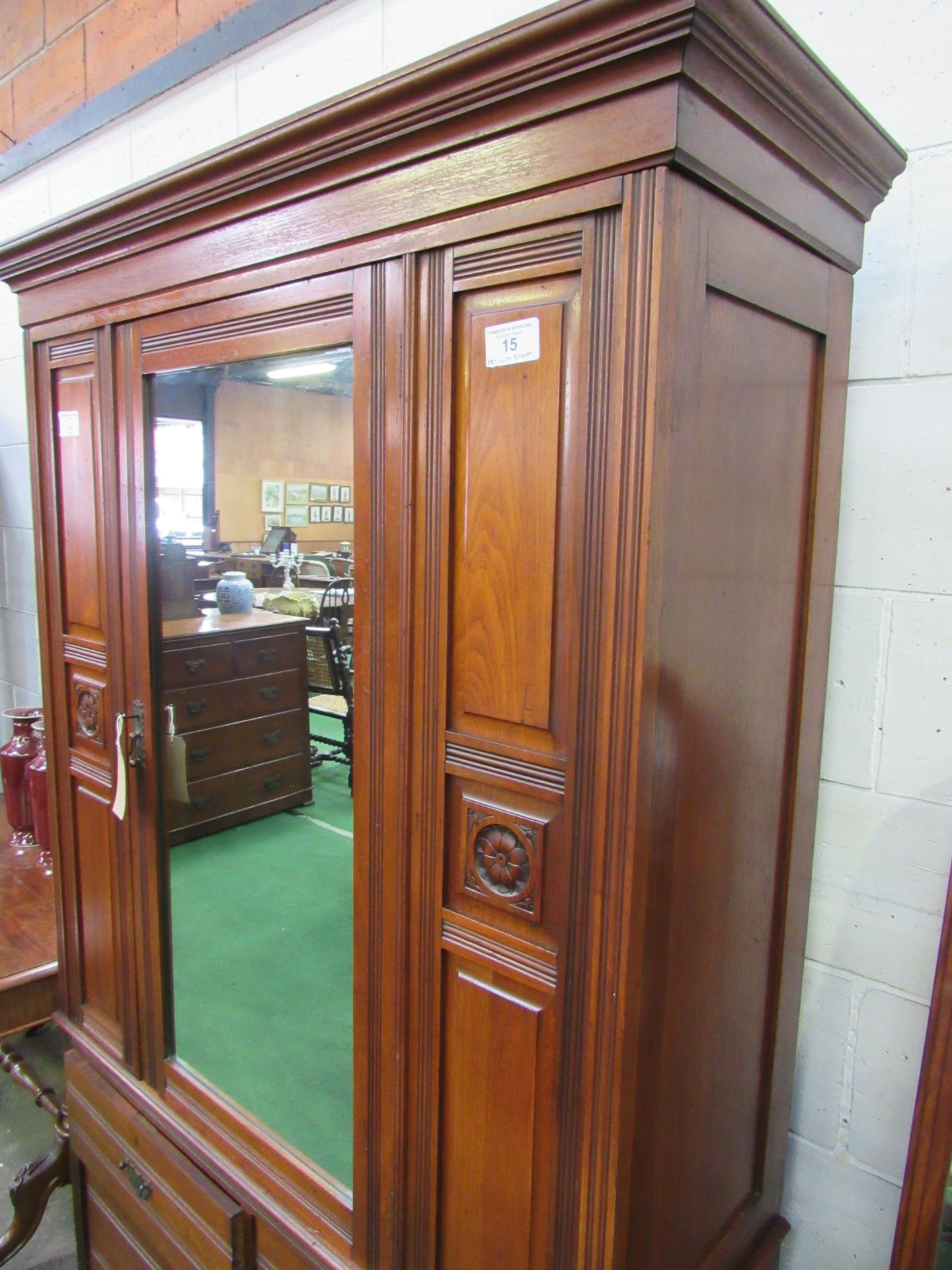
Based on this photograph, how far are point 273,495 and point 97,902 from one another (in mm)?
820

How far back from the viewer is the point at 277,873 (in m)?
1.50

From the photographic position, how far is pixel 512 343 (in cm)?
73

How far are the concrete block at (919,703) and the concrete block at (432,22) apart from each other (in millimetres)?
1123

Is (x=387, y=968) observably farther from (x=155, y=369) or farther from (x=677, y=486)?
(x=155, y=369)

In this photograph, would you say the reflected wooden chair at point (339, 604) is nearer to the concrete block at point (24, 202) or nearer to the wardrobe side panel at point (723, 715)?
the wardrobe side panel at point (723, 715)

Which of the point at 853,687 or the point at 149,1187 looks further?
the point at 149,1187

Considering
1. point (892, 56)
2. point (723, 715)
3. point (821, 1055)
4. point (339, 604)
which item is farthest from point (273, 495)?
point (821, 1055)

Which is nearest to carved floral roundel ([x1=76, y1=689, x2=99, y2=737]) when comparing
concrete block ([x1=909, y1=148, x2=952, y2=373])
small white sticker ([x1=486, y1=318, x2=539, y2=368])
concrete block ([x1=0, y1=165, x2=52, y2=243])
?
small white sticker ([x1=486, y1=318, x2=539, y2=368])

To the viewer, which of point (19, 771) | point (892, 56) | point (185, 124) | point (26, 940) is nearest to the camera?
point (892, 56)

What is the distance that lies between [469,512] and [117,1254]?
5.37 ft

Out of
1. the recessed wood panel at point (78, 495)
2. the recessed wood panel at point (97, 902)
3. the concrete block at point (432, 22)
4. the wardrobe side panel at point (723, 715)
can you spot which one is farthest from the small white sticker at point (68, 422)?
the wardrobe side panel at point (723, 715)

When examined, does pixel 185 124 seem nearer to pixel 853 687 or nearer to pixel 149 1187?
pixel 853 687

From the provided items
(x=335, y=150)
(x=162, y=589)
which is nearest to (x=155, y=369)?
(x=162, y=589)

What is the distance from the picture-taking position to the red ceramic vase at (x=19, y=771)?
6.57 ft
